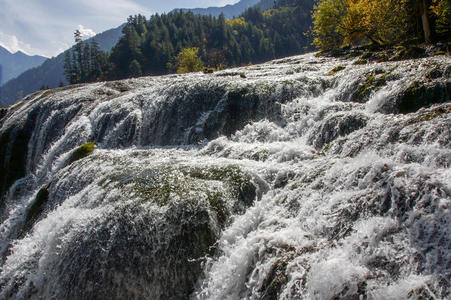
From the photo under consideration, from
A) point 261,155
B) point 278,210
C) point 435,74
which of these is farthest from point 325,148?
point 435,74

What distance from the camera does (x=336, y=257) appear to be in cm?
537

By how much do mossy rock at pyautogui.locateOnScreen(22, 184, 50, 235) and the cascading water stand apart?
0.08 m

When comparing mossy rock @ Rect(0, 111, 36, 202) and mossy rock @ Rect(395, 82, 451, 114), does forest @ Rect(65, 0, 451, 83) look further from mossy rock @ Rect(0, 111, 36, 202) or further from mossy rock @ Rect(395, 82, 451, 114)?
mossy rock @ Rect(0, 111, 36, 202)

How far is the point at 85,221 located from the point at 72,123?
16.2 meters

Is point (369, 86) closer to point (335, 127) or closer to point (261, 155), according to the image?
point (335, 127)

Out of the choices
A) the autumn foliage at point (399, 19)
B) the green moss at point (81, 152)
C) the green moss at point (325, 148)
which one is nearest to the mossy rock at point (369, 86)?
the green moss at point (325, 148)

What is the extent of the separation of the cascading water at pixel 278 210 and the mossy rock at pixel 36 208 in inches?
3.2

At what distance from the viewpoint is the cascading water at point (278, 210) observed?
508 cm

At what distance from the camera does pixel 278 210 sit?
7.92 metres

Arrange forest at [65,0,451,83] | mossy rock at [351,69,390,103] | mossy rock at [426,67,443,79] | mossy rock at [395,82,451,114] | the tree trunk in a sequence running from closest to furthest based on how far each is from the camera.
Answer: mossy rock at [395,82,451,114] < mossy rock at [426,67,443,79] < mossy rock at [351,69,390,103] < the tree trunk < forest at [65,0,451,83]

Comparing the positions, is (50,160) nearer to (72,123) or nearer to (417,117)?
(72,123)

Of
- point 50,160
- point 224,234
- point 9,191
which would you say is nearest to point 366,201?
point 224,234

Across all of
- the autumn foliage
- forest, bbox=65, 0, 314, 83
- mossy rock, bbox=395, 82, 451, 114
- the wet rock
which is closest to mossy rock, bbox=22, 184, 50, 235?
the wet rock

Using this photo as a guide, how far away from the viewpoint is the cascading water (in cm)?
508
